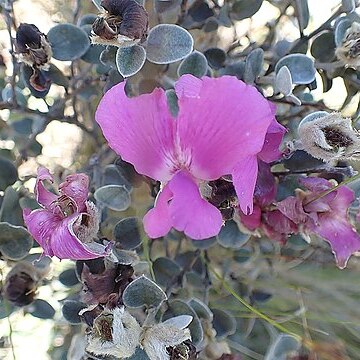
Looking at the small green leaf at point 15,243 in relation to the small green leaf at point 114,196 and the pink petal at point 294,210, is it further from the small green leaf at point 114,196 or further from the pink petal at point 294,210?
the pink petal at point 294,210

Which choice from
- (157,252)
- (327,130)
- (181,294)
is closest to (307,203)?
(327,130)

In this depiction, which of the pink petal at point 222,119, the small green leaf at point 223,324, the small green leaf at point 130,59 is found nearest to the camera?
the pink petal at point 222,119

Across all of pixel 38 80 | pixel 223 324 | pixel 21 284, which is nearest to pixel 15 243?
pixel 21 284

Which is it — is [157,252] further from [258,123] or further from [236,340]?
[258,123]

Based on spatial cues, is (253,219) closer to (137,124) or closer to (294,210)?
(294,210)

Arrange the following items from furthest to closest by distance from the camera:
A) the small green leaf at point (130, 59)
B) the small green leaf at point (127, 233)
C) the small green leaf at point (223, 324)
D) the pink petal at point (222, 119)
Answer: the small green leaf at point (223, 324), the small green leaf at point (127, 233), the small green leaf at point (130, 59), the pink petal at point (222, 119)

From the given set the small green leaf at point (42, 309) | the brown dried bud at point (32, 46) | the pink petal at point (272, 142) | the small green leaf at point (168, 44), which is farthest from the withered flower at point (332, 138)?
the small green leaf at point (42, 309)

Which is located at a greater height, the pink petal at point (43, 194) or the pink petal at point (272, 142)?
the pink petal at point (272, 142)

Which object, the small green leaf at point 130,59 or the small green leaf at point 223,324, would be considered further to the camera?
the small green leaf at point 223,324
